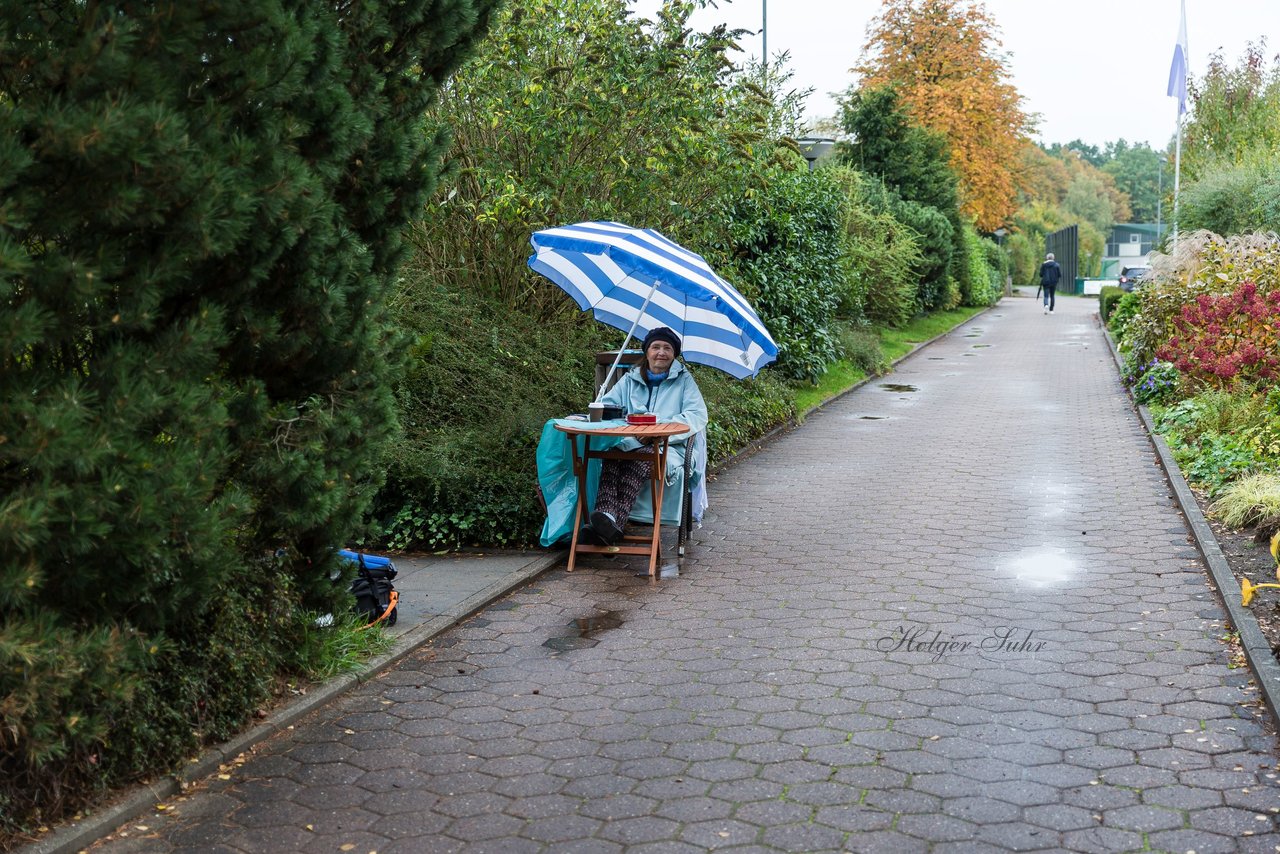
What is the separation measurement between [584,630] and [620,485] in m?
1.68

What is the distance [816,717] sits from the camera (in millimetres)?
5320

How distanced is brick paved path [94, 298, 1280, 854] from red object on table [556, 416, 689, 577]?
22 cm

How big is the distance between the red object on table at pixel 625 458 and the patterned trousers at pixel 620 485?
7 centimetres

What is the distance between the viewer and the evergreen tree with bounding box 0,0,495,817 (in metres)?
3.66

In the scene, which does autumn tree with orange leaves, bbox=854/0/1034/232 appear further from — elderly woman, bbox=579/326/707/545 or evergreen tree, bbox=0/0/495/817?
evergreen tree, bbox=0/0/495/817

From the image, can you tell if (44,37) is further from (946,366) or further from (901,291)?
(901,291)

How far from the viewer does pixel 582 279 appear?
356 inches

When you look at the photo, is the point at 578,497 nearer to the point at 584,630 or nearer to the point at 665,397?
the point at 665,397

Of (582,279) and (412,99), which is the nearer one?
(412,99)

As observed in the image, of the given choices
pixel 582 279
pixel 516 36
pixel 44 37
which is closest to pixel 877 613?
pixel 582 279

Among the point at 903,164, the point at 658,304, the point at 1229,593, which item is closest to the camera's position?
the point at 1229,593

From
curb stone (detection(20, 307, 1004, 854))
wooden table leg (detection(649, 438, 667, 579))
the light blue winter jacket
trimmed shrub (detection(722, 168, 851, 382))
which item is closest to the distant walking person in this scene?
trimmed shrub (detection(722, 168, 851, 382))

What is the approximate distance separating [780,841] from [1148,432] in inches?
457

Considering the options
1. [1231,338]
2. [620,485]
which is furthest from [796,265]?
[620,485]
